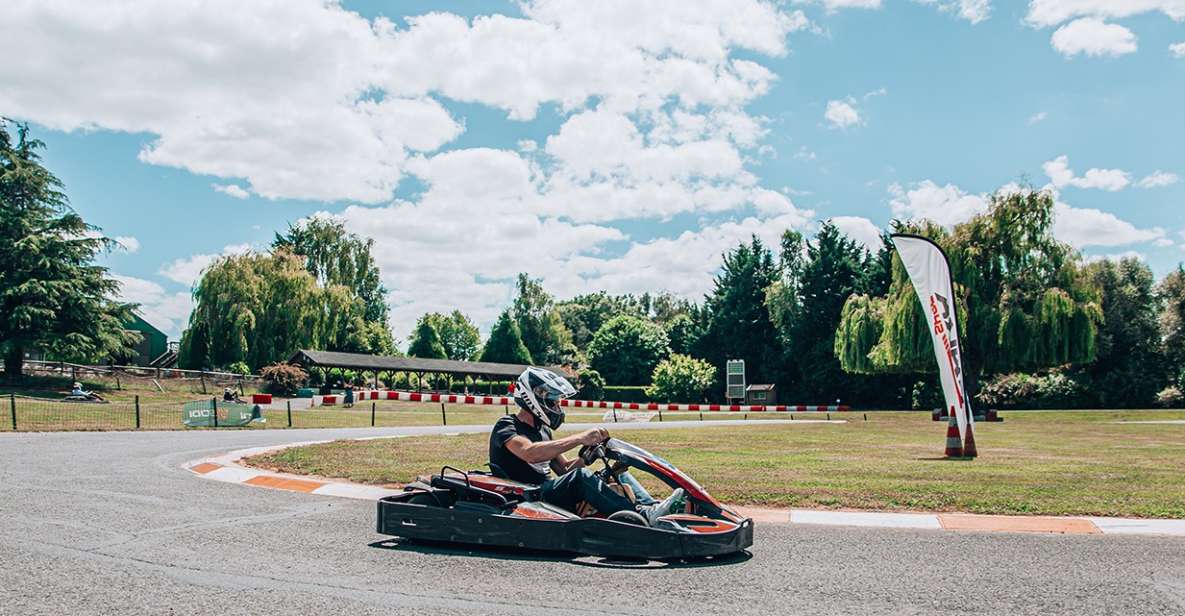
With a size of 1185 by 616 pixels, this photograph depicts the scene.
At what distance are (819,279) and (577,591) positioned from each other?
223ft

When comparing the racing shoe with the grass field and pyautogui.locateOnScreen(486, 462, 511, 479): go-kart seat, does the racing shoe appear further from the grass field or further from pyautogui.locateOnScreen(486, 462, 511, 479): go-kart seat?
the grass field

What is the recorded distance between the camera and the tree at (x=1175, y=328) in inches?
2217

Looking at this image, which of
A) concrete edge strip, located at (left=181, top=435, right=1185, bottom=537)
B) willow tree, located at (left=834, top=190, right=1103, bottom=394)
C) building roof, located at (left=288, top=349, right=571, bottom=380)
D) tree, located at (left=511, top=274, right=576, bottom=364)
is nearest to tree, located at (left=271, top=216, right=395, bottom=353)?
building roof, located at (left=288, top=349, right=571, bottom=380)

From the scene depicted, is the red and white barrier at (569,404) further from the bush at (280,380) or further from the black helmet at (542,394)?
the black helmet at (542,394)

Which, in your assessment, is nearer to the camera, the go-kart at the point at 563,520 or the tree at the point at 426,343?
the go-kart at the point at 563,520

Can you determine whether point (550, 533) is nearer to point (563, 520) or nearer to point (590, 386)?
point (563, 520)

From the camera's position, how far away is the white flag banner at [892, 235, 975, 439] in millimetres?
16078

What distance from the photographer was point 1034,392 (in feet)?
188

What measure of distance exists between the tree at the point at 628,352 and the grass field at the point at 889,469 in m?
65.5

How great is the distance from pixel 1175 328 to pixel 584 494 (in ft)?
→ 209

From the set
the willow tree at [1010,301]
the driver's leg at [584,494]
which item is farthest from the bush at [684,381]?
the driver's leg at [584,494]

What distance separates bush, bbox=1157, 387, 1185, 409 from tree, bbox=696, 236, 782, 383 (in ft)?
93.0

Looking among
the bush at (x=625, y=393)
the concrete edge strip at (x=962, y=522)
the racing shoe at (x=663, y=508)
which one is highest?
the racing shoe at (x=663, y=508)

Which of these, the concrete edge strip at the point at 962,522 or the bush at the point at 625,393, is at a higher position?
the concrete edge strip at the point at 962,522
